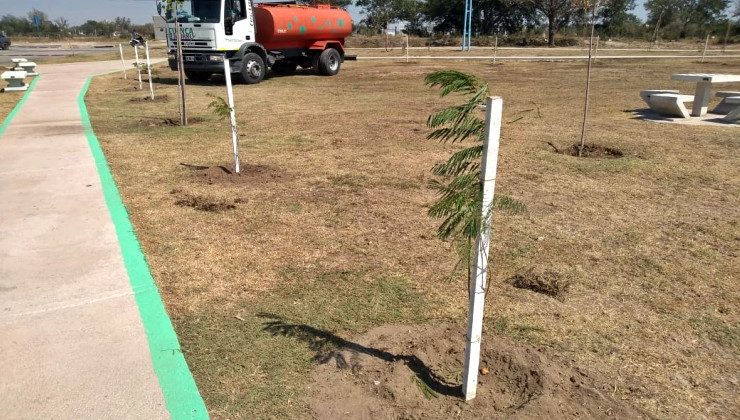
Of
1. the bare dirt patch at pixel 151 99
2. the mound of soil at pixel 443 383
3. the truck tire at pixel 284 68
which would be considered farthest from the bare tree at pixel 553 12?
the mound of soil at pixel 443 383

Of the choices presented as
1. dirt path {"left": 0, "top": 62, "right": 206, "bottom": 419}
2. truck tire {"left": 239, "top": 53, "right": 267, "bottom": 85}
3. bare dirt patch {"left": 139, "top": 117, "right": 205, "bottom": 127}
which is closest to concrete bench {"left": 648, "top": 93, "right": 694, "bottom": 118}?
bare dirt patch {"left": 139, "top": 117, "right": 205, "bottom": 127}

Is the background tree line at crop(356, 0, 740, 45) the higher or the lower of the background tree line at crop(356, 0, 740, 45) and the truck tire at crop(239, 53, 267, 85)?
the higher

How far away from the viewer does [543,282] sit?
3.92 metres

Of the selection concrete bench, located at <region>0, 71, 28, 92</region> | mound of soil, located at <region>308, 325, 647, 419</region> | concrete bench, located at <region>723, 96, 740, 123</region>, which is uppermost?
concrete bench, located at <region>0, 71, 28, 92</region>

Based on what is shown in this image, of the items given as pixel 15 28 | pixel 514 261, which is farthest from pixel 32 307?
pixel 15 28

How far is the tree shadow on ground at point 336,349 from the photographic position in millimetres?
2803

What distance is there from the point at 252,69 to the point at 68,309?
48.6 ft

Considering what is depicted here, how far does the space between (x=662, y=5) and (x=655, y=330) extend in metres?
74.1

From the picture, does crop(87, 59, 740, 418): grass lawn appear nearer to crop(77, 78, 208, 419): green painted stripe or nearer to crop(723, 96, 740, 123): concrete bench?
crop(77, 78, 208, 419): green painted stripe

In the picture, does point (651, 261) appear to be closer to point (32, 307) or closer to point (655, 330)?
point (655, 330)

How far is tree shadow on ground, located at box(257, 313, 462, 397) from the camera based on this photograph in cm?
280

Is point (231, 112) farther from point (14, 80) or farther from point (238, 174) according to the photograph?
point (14, 80)

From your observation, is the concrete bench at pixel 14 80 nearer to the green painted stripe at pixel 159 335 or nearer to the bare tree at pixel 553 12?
the green painted stripe at pixel 159 335

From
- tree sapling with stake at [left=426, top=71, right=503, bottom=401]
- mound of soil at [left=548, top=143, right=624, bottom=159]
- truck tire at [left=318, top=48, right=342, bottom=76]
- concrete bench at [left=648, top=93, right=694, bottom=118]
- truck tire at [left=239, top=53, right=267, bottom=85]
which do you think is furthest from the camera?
truck tire at [left=318, top=48, right=342, bottom=76]
